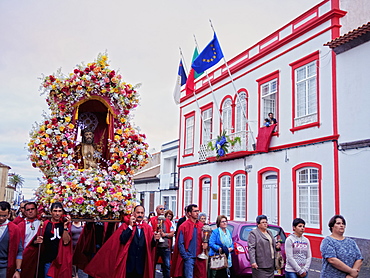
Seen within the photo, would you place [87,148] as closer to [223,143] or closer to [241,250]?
[241,250]

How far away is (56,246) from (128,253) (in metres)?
1.29

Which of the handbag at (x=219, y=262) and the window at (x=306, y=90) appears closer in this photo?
the handbag at (x=219, y=262)

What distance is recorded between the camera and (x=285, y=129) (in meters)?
16.4

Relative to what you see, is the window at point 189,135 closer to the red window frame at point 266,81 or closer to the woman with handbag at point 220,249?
the red window frame at point 266,81

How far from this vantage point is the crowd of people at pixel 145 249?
5.68 meters

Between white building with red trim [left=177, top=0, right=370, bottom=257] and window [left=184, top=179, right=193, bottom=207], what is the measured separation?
4.09 feet

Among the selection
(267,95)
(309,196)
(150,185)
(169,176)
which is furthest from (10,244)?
(150,185)

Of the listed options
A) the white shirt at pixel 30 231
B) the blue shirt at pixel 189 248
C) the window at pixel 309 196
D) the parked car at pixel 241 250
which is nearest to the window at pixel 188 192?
the window at pixel 309 196

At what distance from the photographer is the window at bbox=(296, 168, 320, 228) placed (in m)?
14.6

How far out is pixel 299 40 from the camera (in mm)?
16203

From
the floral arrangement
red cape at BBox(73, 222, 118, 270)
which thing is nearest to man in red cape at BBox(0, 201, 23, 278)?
red cape at BBox(73, 222, 118, 270)

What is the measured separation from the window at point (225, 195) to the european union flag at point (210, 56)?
5.68 meters

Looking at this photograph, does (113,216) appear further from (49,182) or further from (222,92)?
(222,92)

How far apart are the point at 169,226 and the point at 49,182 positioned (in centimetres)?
317
